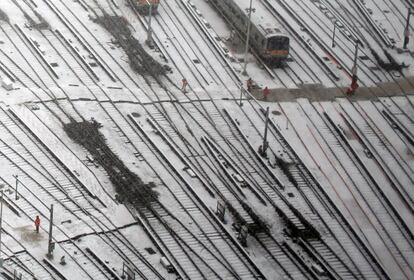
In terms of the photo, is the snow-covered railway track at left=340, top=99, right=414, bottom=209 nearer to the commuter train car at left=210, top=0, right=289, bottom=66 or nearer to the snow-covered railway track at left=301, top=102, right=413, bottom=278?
the snow-covered railway track at left=301, top=102, right=413, bottom=278

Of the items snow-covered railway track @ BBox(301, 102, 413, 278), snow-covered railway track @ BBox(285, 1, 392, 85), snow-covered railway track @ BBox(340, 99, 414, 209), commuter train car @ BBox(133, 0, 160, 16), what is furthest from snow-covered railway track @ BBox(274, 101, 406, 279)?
commuter train car @ BBox(133, 0, 160, 16)

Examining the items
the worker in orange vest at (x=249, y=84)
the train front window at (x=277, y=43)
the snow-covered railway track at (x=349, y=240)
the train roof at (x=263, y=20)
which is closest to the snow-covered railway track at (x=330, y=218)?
the snow-covered railway track at (x=349, y=240)

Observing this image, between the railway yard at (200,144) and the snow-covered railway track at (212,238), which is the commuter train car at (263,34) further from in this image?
the snow-covered railway track at (212,238)

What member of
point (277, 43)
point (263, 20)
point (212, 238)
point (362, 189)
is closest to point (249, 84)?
point (277, 43)

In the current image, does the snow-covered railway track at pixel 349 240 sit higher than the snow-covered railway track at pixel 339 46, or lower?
lower

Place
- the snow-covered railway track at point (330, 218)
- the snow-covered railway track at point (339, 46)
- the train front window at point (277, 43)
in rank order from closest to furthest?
the snow-covered railway track at point (330, 218) → the train front window at point (277, 43) → the snow-covered railway track at point (339, 46)

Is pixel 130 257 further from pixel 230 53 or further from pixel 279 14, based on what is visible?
pixel 279 14

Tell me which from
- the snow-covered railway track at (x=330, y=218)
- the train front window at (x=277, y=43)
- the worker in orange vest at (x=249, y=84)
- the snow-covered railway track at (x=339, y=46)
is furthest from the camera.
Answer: the snow-covered railway track at (x=339, y=46)

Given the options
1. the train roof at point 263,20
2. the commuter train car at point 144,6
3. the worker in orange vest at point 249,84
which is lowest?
the worker in orange vest at point 249,84
